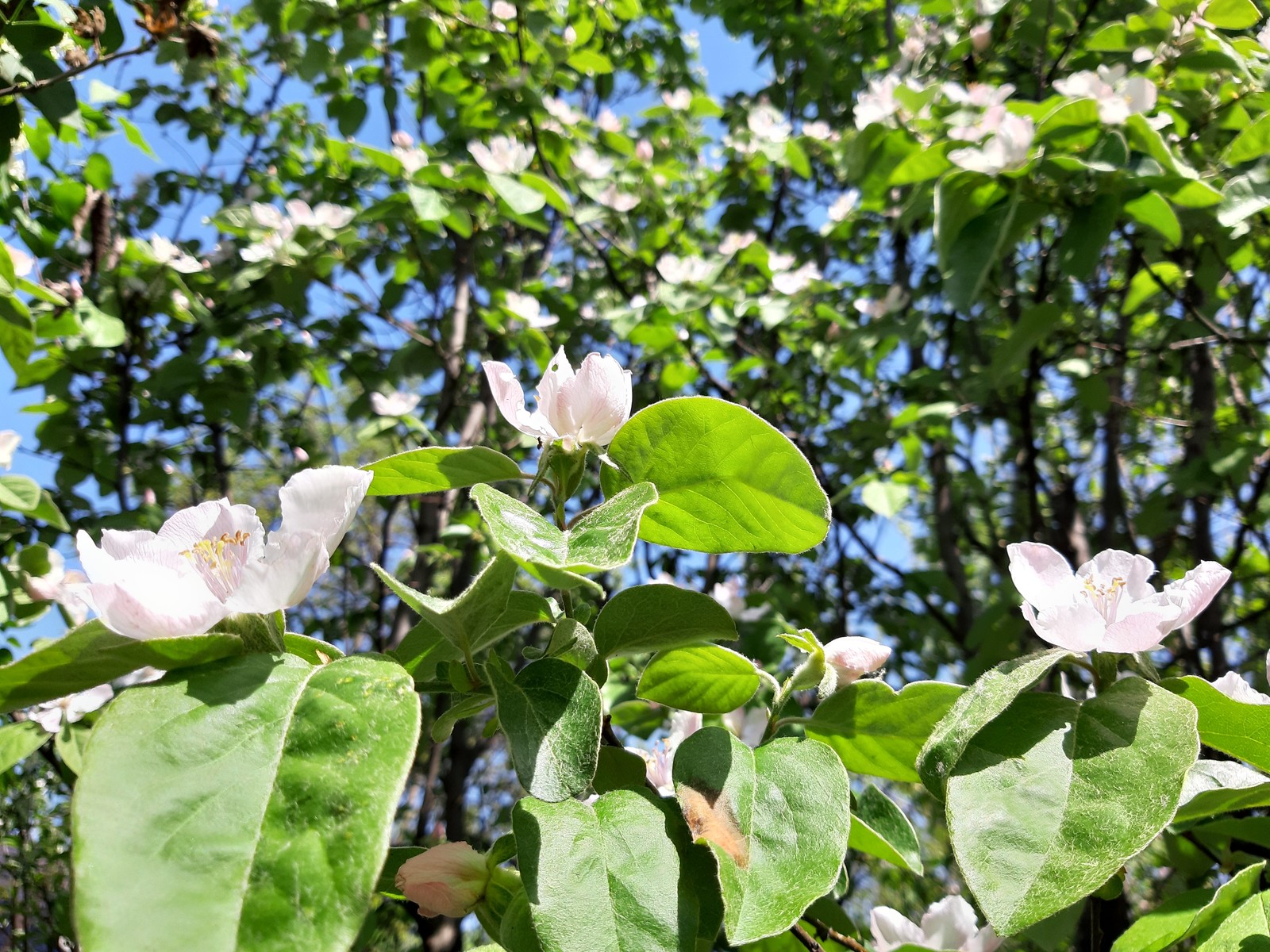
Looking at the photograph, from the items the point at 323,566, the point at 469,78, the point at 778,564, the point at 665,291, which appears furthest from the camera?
the point at 778,564

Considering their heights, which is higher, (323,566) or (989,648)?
(323,566)

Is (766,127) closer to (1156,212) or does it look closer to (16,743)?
(1156,212)

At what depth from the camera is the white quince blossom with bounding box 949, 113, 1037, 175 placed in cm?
150

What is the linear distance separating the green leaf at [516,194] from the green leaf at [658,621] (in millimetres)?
1659

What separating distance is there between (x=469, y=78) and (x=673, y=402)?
243cm

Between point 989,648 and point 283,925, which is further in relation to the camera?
Answer: point 989,648

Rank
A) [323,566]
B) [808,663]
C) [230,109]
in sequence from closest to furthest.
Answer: [323,566] < [808,663] < [230,109]

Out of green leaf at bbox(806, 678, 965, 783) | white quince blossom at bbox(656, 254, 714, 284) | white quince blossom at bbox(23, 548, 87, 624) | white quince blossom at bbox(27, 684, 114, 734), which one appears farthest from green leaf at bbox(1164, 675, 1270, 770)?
white quince blossom at bbox(656, 254, 714, 284)

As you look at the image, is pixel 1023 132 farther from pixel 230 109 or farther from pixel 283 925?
pixel 230 109

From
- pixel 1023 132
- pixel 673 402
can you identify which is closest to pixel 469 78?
pixel 1023 132

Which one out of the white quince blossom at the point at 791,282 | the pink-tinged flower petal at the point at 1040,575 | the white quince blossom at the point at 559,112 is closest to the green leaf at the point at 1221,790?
the pink-tinged flower petal at the point at 1040,575

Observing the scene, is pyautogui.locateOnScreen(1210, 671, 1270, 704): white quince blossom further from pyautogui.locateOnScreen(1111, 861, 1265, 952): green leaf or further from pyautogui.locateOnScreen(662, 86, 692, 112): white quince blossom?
pyautogui.locateOnScreen(662, 86, 692, 112): white quince blossom

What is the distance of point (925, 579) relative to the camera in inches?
107

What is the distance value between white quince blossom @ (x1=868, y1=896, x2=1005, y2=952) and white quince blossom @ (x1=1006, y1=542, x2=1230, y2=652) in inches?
10.4
